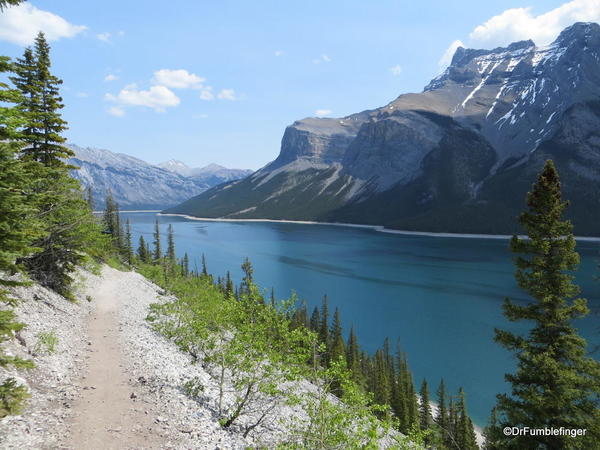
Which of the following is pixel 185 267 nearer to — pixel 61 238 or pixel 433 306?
pixel 433 306

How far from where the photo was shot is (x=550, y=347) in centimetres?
1909

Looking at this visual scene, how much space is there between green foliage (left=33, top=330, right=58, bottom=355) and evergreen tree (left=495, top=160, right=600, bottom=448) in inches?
971

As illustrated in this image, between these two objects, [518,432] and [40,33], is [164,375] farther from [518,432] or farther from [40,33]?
[40,33]

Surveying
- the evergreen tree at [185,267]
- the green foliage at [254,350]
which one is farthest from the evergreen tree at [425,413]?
the evergreen tree at [185,267]

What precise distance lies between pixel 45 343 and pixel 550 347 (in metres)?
27.6

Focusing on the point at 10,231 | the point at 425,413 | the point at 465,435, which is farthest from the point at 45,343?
the point at 425,413

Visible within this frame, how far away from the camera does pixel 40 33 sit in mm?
37031

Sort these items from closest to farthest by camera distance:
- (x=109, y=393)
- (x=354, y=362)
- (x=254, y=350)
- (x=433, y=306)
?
1. (x=109, y=393)
2. (x=254, y=350)
3. (x=354, y=362)
4. (x=433, y=306)

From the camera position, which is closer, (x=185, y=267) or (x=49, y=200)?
(x=49, y=200)

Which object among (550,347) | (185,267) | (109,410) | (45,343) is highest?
(550,347)

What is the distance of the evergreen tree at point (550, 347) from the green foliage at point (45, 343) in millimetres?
24667

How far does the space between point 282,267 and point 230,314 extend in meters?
170

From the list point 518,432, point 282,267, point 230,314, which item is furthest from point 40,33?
point 282,267

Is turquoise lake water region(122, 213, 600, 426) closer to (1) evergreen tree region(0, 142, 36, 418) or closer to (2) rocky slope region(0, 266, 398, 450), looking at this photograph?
(2) rocky slope region(0, 266, 398, 450)
